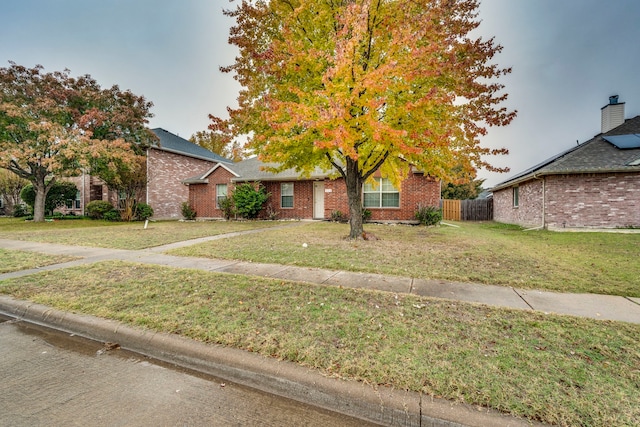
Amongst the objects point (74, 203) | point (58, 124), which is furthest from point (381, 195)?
point (74, 203)

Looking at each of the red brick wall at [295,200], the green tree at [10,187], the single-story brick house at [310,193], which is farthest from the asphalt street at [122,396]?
the green tree at [10,187]

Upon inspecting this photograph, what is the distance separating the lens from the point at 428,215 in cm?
1452

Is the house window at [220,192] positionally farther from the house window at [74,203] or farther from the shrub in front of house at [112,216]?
the house window at [74,203]

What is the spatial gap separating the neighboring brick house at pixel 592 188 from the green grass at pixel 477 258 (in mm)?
3217

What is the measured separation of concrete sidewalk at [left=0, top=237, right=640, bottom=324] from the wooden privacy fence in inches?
792

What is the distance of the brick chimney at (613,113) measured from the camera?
1527cm

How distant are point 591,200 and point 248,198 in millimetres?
17025

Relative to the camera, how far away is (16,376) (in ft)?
7.90

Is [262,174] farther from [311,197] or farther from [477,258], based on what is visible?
[477,258]

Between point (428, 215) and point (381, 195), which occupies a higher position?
point (381, 195)

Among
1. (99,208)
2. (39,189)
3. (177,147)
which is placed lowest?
(99,208)

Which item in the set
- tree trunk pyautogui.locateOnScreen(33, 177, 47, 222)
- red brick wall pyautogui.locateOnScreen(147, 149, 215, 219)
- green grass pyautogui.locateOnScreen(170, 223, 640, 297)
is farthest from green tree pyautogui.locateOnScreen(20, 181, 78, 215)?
green grass pyautogui.locateOnScreen(170, 223, 640, 297)

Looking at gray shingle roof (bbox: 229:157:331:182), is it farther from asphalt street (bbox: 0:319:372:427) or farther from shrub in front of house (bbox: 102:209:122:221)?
asphalt street (bbox: 0:319:372:427)

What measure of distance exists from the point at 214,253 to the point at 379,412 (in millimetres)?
5928
